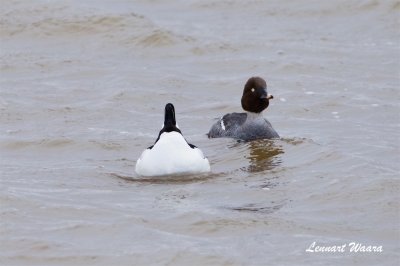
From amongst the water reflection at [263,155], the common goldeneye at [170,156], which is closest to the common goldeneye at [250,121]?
the water reflection at [263,155]

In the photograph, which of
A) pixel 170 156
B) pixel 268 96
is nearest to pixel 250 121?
pixel 268 96

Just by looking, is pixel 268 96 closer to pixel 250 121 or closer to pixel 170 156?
pixel 250 121

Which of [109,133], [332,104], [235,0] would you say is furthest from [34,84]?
[235,0]

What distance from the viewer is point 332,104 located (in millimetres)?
17703

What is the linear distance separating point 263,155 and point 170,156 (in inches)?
104

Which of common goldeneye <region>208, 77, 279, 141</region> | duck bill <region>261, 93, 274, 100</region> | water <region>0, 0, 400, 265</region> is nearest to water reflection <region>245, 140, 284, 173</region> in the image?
water <region>0, 0, 400, 265</region>

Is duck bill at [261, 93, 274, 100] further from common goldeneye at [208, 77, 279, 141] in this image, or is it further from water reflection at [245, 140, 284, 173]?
water reflection at [245, 140, 284, 173]

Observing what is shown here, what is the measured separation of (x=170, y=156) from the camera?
12594 mm

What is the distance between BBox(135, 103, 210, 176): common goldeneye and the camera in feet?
41.3

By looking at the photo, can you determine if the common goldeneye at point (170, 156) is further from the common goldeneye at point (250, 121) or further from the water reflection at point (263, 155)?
the common goldeneye at point (250, 121)

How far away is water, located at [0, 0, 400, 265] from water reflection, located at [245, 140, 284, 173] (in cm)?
4

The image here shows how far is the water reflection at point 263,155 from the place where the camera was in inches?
554

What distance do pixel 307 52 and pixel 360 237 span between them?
10674 millimetres

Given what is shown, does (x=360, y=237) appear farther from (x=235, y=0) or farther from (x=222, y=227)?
(x=235, y=0)
